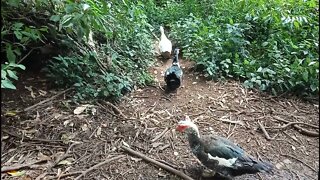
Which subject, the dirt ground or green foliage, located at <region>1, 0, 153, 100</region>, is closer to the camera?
the dirt ground

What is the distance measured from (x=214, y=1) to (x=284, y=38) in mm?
1424

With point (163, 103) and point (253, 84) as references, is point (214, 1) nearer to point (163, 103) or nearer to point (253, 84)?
point (253, 84)

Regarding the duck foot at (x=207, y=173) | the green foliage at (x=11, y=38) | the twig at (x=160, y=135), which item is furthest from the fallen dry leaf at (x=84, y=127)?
the duck foot at (x=207, y=173)

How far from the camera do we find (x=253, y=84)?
327 centimetres

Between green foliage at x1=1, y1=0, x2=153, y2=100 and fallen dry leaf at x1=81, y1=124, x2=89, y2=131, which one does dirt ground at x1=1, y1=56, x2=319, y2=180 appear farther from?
green foliage at x1=1, y1=0, x2=153, y2=100

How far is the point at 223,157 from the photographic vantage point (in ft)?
6.61

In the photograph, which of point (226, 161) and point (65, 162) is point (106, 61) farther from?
point (226, 161)

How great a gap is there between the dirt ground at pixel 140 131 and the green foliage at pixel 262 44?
19cm

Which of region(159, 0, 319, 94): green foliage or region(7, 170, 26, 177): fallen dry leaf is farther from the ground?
region(159, 0, 319, 94): green foliage

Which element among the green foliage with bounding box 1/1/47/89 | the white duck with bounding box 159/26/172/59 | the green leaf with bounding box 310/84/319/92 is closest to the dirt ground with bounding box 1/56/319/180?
the green leaf with bounding box 310/84/319/92

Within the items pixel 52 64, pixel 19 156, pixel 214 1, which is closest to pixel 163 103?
pixel 52 64

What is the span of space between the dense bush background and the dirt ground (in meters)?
0.18

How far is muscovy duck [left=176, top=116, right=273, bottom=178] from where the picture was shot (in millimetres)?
1991

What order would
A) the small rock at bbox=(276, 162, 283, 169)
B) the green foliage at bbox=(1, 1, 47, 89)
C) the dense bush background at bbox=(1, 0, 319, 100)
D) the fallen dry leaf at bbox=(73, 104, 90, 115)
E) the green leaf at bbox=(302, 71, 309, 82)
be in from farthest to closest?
the green leaf at bbox=(302, 71, 309, 82), the dense bush background at bbox=(1, 0, 319, 100), the fallen dry leaf at bbox=(73, 104, 90, 115), the small rock at bbox=(276, 162, 283, 169), the green foliage at bbox=(1, 1, 47, 89)
